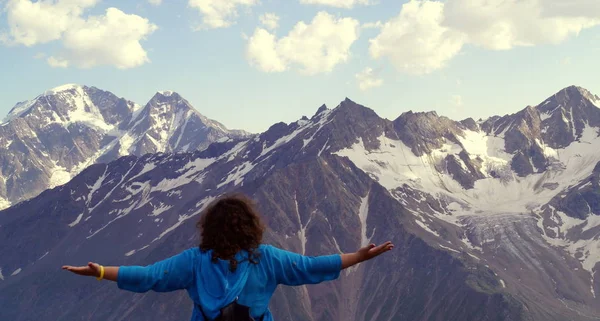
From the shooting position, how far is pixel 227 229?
37.8 feet

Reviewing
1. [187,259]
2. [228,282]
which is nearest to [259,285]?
[228,282]

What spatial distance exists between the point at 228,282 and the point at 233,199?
137cm

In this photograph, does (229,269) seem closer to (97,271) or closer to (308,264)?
(308,264)

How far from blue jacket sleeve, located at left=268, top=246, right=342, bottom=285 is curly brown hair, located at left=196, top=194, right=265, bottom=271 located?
12.9 inches

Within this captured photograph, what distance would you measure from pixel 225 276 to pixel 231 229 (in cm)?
74

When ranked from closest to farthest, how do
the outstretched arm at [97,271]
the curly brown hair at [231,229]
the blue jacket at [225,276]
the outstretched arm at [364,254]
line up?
1. the outstretched arm at [97,271]
2. the blue jacket at [225,276]
3. the curly brown hair at [231,229]
4. the outstretched arm at [364,254]

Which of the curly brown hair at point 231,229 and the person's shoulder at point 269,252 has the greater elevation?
the curly brown hair at point 231,229

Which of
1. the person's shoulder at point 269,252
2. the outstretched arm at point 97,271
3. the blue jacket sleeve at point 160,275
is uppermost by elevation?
the outstretched arm at point 97,271

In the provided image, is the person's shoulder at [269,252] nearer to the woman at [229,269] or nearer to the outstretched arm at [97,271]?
the woman at [229,269]

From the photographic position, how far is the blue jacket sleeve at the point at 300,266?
11.4 m

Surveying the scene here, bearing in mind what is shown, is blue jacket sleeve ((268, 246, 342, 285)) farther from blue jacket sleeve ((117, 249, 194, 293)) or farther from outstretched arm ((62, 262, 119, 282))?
outstretched arm ((62, 262, 119, 282))

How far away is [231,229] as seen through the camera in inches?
452

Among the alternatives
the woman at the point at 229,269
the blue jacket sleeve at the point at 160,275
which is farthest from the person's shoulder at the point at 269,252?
the blue jacket sleeve at the point at 160,275

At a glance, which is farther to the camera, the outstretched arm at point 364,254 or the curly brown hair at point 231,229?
the outstretched arm at point 364,254
